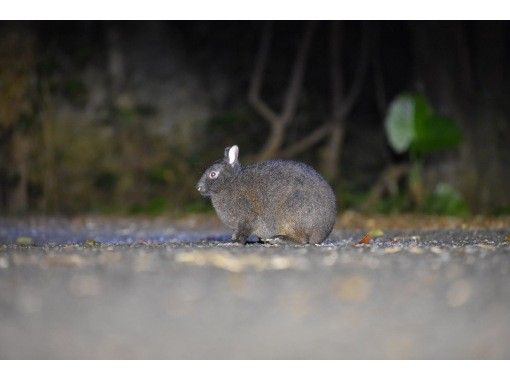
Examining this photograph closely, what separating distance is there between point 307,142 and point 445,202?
3.82 metres

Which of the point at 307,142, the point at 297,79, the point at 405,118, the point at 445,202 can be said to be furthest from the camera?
the point at 297,79

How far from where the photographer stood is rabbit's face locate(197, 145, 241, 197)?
9.17 meters

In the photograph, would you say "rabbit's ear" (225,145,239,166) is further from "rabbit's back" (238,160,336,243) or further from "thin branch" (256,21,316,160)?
"thin branch" (256,21,316,160)

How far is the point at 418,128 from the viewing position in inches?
587

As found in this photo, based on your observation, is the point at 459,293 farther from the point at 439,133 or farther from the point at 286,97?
the point at 286,97

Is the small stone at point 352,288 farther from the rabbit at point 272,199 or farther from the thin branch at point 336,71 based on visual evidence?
the thin branch at point 336,71

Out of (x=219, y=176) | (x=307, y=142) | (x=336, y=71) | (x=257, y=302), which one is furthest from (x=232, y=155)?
(x=336, y=71)

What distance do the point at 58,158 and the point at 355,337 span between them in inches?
528

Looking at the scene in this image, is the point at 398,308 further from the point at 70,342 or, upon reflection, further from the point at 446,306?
the point at 70,342

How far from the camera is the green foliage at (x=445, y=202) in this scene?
14.7 metres

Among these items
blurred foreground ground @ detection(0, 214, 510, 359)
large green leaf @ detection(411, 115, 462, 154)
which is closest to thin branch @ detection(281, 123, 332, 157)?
large green leaf @ detection(411, 115, 462, 154)

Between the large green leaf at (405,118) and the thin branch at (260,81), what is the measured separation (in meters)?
3.28

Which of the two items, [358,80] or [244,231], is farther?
[358,80]

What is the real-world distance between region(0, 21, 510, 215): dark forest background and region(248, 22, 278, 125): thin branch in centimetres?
3
